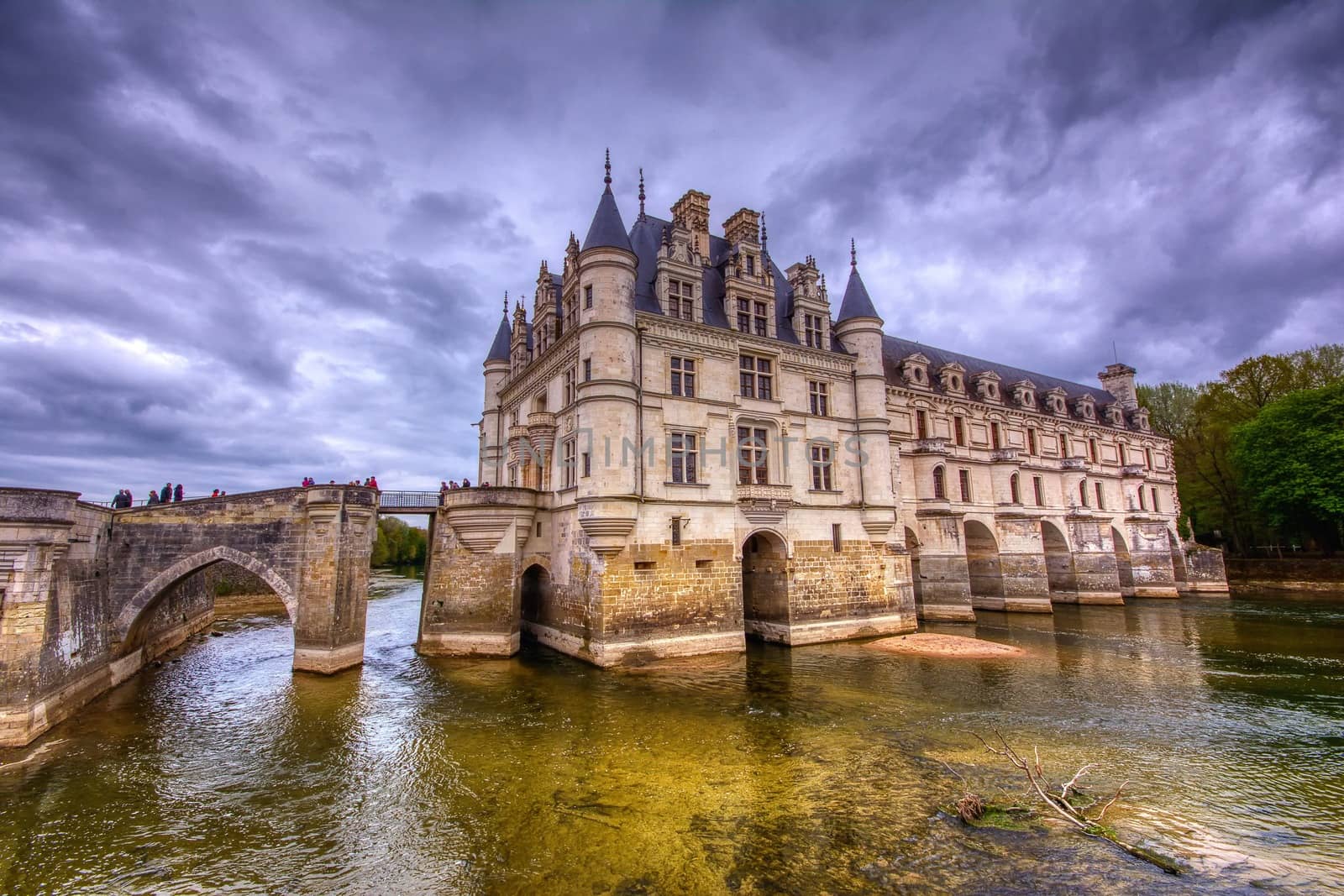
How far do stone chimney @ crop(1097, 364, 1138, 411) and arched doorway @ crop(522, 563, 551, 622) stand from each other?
48460mm

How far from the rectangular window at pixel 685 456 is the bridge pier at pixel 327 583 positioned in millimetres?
10954

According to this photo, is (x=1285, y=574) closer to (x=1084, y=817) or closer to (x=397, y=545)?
(x=1084, y=817)

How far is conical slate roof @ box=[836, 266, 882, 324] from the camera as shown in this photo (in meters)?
27.8

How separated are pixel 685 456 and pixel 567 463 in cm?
462

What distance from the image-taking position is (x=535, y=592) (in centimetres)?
2558

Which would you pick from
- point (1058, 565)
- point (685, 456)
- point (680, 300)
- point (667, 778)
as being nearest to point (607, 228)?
point (680, 300)

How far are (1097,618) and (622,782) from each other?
3120cm

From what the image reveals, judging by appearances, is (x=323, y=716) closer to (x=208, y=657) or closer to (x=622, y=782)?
(x=622, y=782)

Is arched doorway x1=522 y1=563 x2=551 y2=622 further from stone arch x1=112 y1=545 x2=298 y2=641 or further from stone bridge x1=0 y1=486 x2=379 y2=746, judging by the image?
stone arch x1=112 y1=545 x2=298 y2=641

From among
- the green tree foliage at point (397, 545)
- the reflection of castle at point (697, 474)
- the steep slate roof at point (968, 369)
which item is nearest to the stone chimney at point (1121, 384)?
the steep slate roof at point (968, 369)

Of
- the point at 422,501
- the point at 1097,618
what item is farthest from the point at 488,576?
the point at 1097,618

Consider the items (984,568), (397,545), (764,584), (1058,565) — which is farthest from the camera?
(397,545)

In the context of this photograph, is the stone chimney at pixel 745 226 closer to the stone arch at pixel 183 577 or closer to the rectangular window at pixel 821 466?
the rectangular window at pixel 821 466

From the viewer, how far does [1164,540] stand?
42.2m
